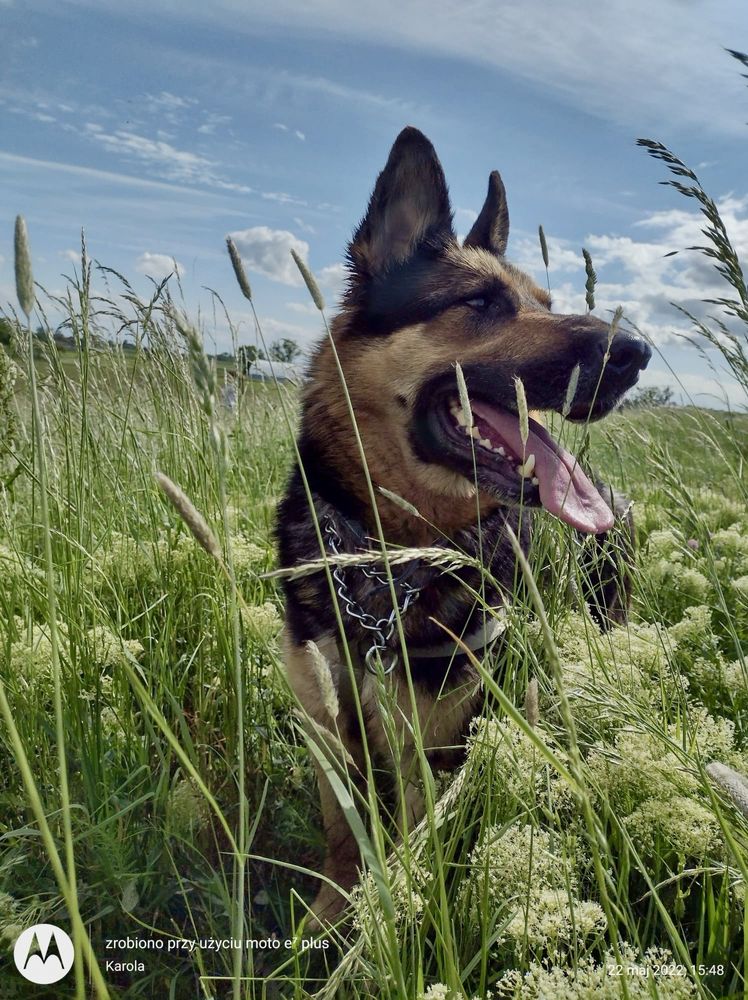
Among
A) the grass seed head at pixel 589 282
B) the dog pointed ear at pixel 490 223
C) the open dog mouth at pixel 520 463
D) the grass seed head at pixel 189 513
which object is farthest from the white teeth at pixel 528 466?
the dog pointed ear at pixel 490 223

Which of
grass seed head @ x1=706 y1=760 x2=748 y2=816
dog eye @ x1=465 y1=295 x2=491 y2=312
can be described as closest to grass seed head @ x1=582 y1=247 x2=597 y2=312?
dog eye @ x1=465 y1=295 x2=491 y2=312

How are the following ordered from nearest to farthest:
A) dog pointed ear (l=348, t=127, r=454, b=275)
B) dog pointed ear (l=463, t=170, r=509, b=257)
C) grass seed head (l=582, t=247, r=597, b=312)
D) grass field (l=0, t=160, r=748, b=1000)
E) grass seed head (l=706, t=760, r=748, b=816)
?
grass seed head (l=706, t=760, r=748, b=816), grass field (l=0, t=160, r=748, b=1000), grass seed head (l=582, t=247, r=597, b=312), dog pointed ear (l=348, t=127, r=454, b=275), dog pointed ear (l=463, t=170, r=509, b=257)

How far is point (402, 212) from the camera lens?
303 cm

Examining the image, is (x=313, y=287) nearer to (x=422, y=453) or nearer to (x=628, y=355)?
(x=422, y=453)

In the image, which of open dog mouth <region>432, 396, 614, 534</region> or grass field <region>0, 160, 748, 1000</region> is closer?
grass field <region>0, 160, 748, 1000</region>

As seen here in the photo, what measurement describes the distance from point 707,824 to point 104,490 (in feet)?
8.40

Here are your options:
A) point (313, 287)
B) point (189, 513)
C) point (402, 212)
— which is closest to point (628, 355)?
point (402, 212)

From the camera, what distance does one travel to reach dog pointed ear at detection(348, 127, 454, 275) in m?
2.89

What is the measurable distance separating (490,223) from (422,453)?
152 cm

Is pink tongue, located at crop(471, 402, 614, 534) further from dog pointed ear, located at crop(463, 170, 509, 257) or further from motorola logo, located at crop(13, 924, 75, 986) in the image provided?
motorola logo, located at crop(13, 924, 75, 986)

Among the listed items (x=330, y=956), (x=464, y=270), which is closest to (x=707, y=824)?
(x=330, y=956)

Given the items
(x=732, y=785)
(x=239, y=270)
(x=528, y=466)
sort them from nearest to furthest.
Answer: (x=732, y=785) → (x=239, y=270) → (x=528, y=466)

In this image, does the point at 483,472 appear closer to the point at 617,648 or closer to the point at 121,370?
the point at 617,648

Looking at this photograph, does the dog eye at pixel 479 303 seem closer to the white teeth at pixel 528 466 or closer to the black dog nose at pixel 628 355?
the black dog nose at pixel 628 355
